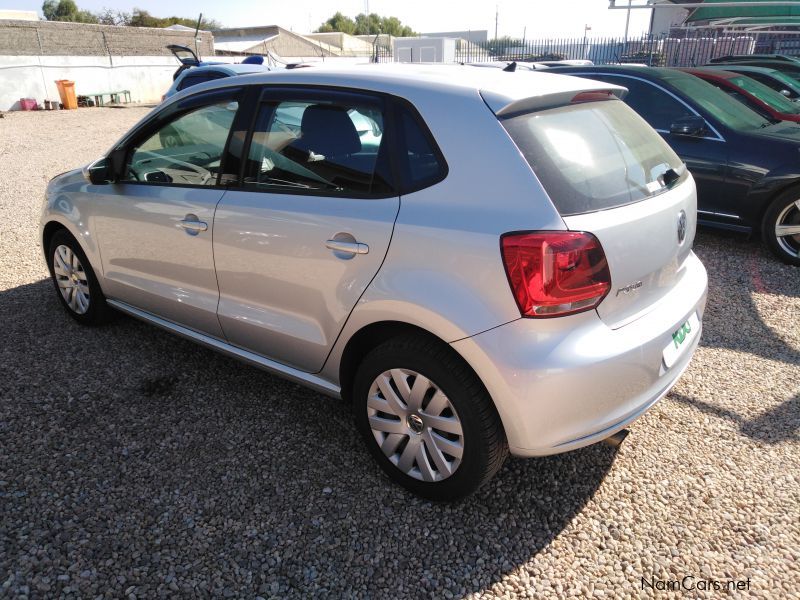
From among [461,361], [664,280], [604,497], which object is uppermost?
[664,280]

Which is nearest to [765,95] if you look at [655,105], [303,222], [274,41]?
[655,105]

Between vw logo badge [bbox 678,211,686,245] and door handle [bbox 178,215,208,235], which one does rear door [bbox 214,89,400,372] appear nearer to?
door handle [bbox 178,215,208,235]

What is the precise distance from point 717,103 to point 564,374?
5.51 meters

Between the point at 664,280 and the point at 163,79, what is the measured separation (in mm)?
30744

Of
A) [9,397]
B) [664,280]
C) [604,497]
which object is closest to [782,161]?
[664,280]

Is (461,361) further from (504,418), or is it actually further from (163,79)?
(163,79)

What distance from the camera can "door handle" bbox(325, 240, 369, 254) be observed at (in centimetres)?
252

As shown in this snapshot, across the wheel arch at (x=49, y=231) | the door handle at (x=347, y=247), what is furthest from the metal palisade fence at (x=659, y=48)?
the door handle at (x=347, y=247)

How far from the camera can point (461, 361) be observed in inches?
92.0

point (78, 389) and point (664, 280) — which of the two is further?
point (78, 389)

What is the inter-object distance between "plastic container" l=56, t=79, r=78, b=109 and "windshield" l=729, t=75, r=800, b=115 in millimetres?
23097

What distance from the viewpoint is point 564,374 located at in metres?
2.17

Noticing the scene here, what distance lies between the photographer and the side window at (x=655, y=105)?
620cm

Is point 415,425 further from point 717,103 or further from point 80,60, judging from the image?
point 80,60
